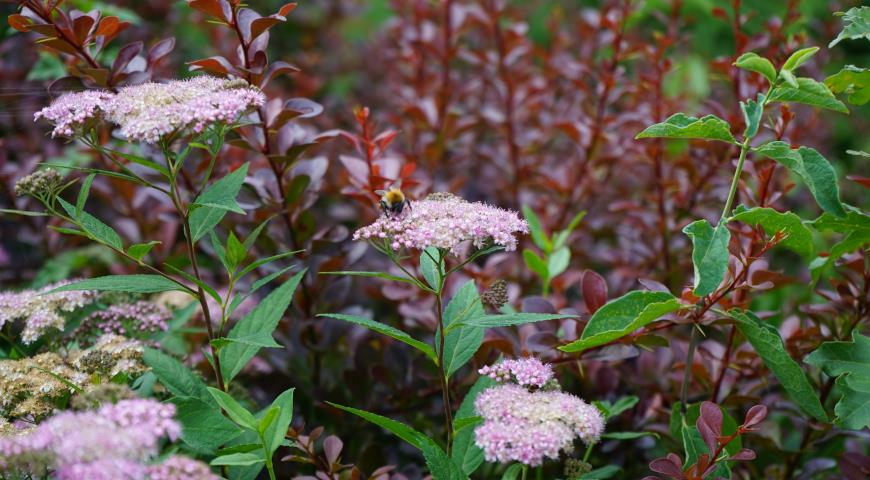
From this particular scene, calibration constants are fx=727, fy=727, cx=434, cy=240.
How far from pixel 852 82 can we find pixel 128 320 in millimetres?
1379

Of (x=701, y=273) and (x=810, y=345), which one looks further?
(x=810, y=345)

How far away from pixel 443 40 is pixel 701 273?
1638 mm

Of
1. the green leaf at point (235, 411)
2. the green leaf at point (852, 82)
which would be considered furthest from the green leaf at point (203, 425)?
the green leaf at point (852, 82)

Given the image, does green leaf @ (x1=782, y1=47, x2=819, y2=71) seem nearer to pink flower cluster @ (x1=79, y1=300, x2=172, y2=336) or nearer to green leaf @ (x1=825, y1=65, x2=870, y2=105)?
green leaf @ (x1=825, y1=65, x2=870, y2=105)

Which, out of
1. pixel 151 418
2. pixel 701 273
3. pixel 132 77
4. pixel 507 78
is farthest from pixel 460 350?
pixel 507 78

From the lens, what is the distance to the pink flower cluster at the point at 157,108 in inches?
41.3

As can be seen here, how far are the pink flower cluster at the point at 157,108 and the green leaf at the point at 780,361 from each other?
0.85 metres

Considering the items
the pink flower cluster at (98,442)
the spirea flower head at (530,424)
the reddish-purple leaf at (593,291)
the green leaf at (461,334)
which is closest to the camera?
the pink flower cluster at (98,442)

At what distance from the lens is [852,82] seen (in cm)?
121

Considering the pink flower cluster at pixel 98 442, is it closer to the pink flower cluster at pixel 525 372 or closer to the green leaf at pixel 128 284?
the green leaf at pixel 128 284

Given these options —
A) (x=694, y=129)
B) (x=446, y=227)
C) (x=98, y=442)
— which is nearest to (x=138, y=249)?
(x=98, y=442)

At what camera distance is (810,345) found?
142cm

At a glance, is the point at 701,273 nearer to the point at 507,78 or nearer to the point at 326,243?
the point at 326,243

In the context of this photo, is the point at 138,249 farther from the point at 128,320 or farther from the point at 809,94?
the point at 809,94
